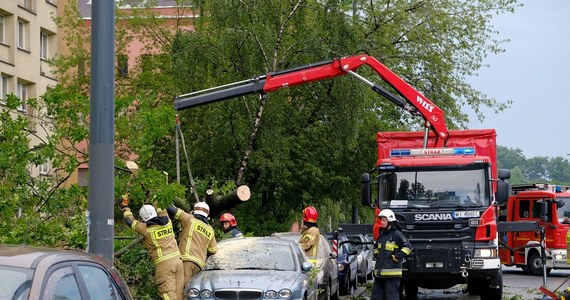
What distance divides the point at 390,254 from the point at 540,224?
47.3ft

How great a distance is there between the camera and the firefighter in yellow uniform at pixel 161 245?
12.9 meters

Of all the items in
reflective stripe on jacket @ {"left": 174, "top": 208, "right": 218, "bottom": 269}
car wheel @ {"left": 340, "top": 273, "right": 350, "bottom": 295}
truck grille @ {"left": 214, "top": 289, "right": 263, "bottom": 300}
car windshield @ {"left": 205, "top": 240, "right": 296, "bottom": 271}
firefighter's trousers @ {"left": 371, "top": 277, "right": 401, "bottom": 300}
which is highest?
reflective stripe on jacket @ {"left": 174, "top": 208, "right": 218, "bottom": 269}

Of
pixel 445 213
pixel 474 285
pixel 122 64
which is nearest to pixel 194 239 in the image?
pixel 445 213

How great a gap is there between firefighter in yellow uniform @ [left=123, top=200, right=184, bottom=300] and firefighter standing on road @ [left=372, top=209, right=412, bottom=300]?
374 cm

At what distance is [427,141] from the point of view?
20.2 metres

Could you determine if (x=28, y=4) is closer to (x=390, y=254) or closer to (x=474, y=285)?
(x=474, y=285)

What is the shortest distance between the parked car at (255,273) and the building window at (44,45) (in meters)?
36.4

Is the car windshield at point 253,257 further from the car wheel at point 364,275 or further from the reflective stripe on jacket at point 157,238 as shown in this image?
the car wheel at point 364,275

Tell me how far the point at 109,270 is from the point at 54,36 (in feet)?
146

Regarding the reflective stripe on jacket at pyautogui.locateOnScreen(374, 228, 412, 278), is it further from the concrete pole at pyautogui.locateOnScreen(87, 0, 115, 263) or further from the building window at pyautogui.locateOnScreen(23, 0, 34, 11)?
the building window at pyautogui.locateOnScreen(23, 0, 34, 11)

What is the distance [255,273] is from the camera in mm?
13656

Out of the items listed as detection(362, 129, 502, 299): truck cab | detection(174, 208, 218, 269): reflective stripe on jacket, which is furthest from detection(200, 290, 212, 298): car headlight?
detection(362, 129, 502, 299): truck cab

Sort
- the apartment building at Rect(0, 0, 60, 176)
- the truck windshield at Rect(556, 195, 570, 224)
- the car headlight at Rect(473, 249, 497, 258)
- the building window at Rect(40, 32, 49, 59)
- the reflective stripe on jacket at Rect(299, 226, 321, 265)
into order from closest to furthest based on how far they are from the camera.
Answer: the reflective stripe on jacket at Rect(299, 226, 321, 265) < the car headlight at Rect(473, 249, 497, 258) < the truck windshield at Rect(556, 195, 570, 224) < the apartment building at Rect(0, 0, 60, 176) < the building window at Rect(40, 32, 49, 59)

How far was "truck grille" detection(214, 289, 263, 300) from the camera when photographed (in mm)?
13039
